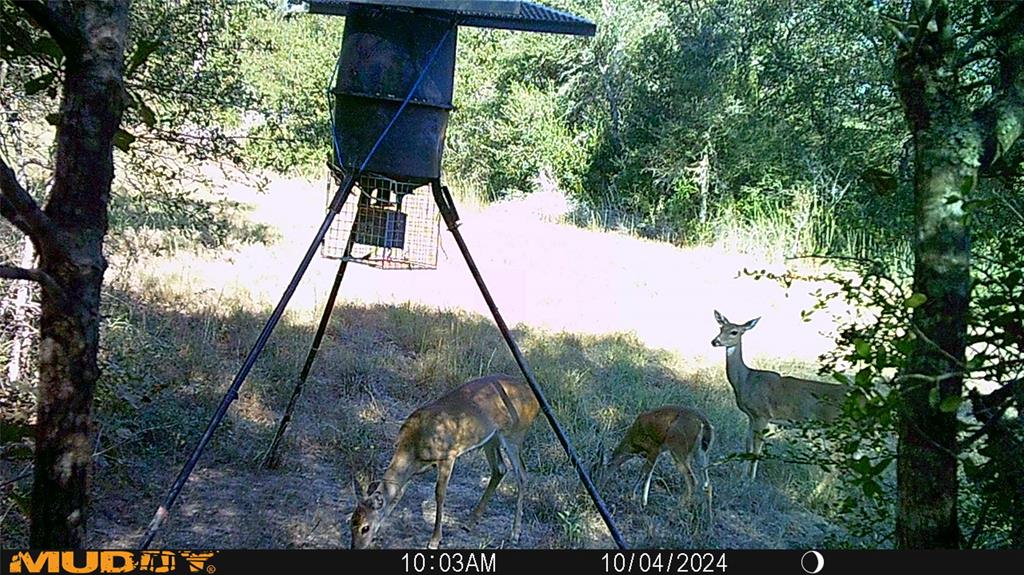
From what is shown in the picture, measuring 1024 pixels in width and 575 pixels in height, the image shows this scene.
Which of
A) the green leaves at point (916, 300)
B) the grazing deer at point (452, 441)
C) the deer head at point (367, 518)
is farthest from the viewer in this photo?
the grazing deer at point (452, 441)

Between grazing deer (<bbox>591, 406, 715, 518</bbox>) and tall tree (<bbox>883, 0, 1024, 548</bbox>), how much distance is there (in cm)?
221

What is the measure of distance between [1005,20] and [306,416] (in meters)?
4.31

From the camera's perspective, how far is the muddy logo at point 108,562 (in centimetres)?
228

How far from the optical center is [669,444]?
5105 mm

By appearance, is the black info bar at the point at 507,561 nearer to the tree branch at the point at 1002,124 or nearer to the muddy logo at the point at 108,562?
the muddy logo at the point at 108,562

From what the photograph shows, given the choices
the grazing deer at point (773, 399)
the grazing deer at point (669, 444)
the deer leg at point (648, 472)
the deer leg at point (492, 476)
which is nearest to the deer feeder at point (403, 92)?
the deer leg at point (492, 476)

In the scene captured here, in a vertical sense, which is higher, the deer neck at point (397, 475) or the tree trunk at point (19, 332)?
the tree trunk at point (19, 332)

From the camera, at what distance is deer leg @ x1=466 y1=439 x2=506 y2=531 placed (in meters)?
4.70

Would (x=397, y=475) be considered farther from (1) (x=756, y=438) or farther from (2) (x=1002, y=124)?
(2) (x=1002, y=124)

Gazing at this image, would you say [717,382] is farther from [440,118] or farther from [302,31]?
[302,31]

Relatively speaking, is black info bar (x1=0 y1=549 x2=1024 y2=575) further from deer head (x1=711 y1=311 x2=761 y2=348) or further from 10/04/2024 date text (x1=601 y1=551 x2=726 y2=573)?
deer head (x1=711 y1=311 x2=761 y2=348)

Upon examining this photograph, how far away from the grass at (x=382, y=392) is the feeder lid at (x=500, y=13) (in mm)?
1915

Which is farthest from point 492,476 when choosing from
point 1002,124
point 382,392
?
point 1002,124

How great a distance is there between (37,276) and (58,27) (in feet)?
1.85
